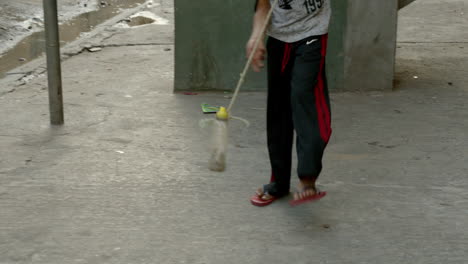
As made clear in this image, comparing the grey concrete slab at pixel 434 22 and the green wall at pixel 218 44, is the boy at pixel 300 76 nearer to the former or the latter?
the green wall at pixel 218 44

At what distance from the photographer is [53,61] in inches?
230

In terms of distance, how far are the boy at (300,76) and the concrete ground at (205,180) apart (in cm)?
37

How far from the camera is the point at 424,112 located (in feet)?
20.4

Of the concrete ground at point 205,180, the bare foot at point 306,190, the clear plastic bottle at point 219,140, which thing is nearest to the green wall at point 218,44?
the concrete ground at point 205,180

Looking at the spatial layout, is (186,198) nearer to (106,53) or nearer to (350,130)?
(350,130)

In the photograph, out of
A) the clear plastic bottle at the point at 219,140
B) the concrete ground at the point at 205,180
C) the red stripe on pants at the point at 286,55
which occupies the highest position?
the red stripe on pants at the point at 286,55

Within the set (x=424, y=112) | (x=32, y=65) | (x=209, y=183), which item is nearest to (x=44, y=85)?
(x=32, y=65)

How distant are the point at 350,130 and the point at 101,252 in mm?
2581

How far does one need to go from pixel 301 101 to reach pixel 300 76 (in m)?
0.14

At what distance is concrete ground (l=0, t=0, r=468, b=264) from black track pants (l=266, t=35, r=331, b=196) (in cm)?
38

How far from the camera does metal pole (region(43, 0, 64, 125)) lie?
5.78 m

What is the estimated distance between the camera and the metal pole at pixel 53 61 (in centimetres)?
578

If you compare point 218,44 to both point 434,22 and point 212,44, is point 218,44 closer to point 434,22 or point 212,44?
point 212,44

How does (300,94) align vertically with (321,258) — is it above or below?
above
